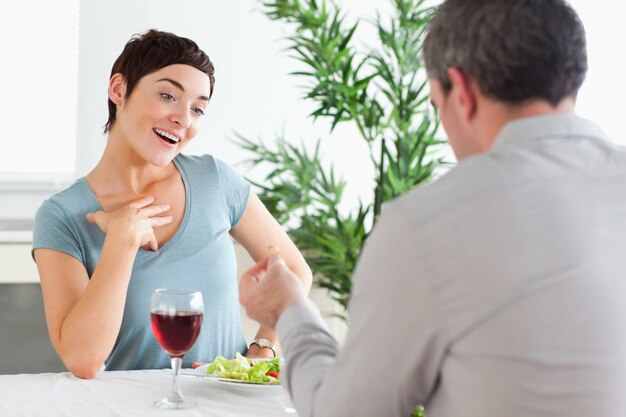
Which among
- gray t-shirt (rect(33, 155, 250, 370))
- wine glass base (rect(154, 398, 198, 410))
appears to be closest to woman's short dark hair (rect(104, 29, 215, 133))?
gray t-shirt (rect(33, 155, 250, 370))

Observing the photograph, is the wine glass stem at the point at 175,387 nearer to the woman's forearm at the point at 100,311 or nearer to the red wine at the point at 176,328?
the red wine at the point at 176,328

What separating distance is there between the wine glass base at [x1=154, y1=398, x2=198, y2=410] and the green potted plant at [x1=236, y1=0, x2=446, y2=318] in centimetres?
239

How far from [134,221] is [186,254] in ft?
0.70

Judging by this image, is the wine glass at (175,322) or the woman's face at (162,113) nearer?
the wine glass at (175,322)

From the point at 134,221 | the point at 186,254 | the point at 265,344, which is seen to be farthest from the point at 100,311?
the point at 265,344

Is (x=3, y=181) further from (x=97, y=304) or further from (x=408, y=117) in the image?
(x=97, y=304)

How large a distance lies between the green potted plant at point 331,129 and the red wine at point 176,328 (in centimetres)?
239

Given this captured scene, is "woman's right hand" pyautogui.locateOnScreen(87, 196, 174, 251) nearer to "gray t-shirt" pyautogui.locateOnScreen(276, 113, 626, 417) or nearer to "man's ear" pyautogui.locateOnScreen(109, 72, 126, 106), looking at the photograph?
"man's ear" pyautogui.locateOnScreen(109, 72, 126, 106)

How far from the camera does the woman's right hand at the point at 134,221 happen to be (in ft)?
6.68

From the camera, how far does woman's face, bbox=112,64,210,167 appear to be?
7.29 feet

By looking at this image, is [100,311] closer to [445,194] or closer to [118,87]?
[118,87]

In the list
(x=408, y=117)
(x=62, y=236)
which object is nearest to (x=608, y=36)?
(x=408, y=117)

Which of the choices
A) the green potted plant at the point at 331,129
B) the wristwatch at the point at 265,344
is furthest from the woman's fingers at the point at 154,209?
the green potted plant at the point at 331,129

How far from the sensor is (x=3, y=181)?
3898 mm
